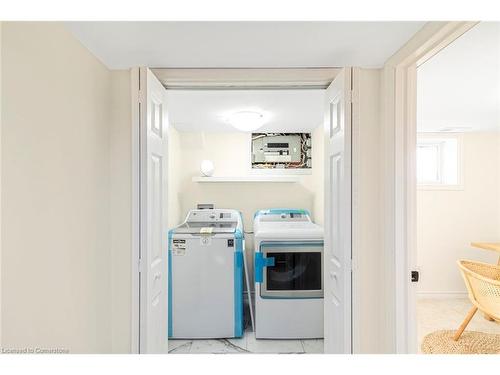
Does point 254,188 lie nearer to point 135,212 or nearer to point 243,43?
point 135,212

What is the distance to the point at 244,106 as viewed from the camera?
258cm

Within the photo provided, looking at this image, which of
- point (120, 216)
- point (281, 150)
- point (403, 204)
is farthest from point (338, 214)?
point (281, 150)

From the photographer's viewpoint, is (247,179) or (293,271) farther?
(247,179)

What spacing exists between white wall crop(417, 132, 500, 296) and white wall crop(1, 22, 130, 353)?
371 cm

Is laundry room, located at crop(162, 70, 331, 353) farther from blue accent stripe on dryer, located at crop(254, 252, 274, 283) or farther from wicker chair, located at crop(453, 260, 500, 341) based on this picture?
wicker chair, located at crop(453, 260, 500, 341)

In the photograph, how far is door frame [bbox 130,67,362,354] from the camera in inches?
61.2

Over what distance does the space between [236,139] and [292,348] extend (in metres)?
2.27

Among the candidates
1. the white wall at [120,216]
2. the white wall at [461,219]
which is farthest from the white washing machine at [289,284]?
the white wall at [461,219]

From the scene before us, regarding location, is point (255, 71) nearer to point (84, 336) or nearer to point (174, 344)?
point (84, 336)

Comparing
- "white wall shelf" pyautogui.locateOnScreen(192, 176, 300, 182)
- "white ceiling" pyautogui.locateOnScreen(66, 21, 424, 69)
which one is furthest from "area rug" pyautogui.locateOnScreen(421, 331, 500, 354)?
"white ceiling" pyautogui.locateOnScreen(66, 21, 424, 69)

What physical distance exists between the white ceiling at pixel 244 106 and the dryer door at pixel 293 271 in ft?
3.80

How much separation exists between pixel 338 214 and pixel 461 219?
321 cm

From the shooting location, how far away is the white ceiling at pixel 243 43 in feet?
3.99

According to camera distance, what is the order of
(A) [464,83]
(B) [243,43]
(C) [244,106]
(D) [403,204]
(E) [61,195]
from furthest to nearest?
(C) [244,106] → (A) [464,83] → (D) [403,204] → (B) [243,43] → (E) [61,195]
